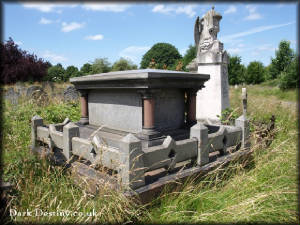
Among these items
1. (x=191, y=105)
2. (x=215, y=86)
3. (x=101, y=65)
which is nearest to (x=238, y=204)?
(x=191, y=105)

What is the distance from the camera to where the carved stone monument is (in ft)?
24.2

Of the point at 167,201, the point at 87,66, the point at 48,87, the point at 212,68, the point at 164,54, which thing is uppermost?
the point at 164,54

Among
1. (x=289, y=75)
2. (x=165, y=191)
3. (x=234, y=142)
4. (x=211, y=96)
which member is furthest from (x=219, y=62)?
(x=289, y=75)

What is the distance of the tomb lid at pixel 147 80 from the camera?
3.46 m

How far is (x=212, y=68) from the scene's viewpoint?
24.6 feet

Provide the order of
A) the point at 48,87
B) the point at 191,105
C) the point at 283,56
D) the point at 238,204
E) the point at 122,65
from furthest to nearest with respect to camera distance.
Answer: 1. the point at 122,65
2. the point at 283,56
3. the point at 48,87
4. the point at 191,105
5. the point at 238,204

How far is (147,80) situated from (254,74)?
1800 inches

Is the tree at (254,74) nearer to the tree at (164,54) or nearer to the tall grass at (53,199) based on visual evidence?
the tree at (164,54)

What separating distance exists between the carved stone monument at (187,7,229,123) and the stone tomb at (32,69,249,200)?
9.04 feet

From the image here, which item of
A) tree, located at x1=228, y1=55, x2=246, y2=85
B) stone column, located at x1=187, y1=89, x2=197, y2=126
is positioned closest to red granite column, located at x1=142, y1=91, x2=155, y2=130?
stone column, located at x1=187, y1=89, x2=197, y2=126

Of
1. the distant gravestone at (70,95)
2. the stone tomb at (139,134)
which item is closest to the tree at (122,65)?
the distant gravestone at (70,95)

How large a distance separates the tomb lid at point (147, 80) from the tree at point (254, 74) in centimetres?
4375

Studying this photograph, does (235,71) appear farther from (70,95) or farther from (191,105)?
(191,105)

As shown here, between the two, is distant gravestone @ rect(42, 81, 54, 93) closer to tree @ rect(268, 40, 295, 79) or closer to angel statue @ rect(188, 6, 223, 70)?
angel statue @ rect(188, 6, 223, 70)
